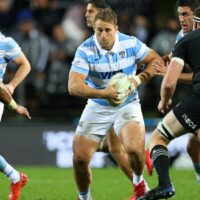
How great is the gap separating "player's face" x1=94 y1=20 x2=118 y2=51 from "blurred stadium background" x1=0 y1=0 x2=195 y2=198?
19.8 ft

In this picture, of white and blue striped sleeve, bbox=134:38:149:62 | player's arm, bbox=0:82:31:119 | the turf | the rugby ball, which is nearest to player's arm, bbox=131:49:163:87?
white and blue striped sleeve, bbox=134:38:149:62

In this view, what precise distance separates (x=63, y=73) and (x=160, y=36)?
2.07 meters

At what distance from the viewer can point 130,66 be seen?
368 inches

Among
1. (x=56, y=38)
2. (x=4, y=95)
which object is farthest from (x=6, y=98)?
(x=56, y=38)

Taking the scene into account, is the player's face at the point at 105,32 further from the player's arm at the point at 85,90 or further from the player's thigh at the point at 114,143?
the player's thigh at the point at 114,143

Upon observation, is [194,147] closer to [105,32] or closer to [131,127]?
[131,127]

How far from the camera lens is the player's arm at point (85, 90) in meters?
8.86

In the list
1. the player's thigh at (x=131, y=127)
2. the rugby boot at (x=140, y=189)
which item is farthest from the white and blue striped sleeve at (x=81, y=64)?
the rugby boot at (x=140, y=189)

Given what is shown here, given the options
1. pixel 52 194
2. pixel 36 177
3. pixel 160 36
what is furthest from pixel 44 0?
pixel 52 194

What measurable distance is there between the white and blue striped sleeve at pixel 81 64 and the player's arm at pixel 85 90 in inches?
3.2

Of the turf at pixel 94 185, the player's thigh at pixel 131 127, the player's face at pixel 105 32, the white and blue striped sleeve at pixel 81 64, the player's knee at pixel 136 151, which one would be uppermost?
the player's face at pixel 105 32

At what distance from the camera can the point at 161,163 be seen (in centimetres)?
838

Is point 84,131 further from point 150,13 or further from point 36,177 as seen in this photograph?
point 150,13

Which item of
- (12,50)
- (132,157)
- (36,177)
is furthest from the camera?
(36,177)
